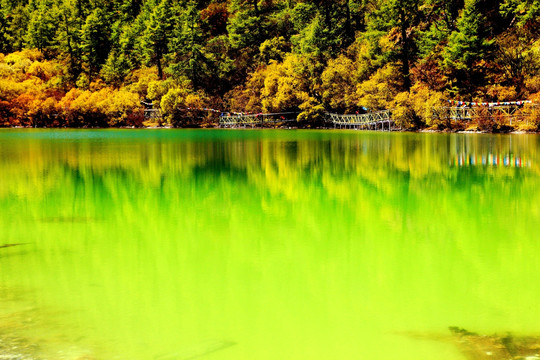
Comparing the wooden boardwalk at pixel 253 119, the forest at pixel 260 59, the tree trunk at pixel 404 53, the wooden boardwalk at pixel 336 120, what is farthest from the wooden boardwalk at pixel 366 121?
the wooden boardwalk at pixel 253 119

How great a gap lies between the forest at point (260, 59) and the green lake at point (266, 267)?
86.1 feet

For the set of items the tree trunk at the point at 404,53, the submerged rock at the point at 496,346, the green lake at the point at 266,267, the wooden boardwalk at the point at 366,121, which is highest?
the tree trunk at the point at 404,53

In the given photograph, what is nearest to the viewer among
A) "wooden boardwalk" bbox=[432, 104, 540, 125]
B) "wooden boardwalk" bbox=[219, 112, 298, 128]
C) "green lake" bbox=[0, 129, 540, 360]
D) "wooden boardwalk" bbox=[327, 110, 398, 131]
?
"green lake" bbox=[0, 129, 540, 360]

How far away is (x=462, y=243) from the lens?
632 centimetres

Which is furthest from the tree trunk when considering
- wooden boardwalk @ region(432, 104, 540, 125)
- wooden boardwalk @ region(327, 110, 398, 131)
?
wooden boardwalk @ region(432, 104, 540, 125)

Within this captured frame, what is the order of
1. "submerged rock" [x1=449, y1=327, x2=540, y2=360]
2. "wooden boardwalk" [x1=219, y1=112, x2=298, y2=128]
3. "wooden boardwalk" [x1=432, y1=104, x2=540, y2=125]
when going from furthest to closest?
"wooden boardwalk" [x1=219, y1=112, x2=298, y2=128] → "wooden boardwalk" [x1=432, y1=104, x2=540, y2=125] → "submerged rock" [x1=449, y1=327, x2=540, y2=360]

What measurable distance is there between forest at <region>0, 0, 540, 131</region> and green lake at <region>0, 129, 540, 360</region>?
2625cm

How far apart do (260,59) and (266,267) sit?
184ft

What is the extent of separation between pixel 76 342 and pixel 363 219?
484cm

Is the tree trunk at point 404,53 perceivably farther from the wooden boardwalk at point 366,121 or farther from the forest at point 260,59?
the wooden boardwalk at point 366,121

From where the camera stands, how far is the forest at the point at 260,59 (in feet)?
123

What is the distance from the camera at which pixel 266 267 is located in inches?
209

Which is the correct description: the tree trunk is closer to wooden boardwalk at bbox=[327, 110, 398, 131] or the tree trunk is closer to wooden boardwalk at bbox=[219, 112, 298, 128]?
wooden boardwalk at bbox=[327, 110, 398, 131]

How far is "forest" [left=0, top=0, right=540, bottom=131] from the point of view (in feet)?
123
